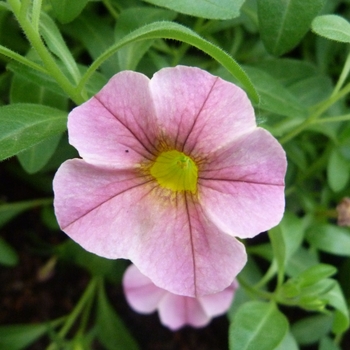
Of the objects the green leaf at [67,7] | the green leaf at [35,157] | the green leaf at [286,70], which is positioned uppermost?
the green leaf at [67,7]

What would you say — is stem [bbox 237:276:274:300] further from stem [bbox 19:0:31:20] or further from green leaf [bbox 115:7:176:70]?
stem [bbox 19:0:31:20]

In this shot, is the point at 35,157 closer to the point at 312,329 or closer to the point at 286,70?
the point at 286,70

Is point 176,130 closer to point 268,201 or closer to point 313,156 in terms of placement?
point 268,201

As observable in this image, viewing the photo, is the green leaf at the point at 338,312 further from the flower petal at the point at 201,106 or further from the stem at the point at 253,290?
the flower petal at the point at 201,106

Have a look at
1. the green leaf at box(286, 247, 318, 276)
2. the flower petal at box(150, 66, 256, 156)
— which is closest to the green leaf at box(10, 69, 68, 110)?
the flower petal at box(150, 66, 256, 156)

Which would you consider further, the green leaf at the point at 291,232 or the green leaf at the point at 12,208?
the green leaf at the point at 12,208

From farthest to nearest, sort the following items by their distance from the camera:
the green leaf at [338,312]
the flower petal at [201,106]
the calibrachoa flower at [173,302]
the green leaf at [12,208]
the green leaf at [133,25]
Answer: the green leaf at [12,208] → the calibrachoa flower at [173,302] → the green leaf at [338,312] → the green leaf at [133,25] → the flower petal at [201,106]

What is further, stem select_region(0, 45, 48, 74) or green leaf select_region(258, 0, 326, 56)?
green leaf select_region(258, 0, 326, 56)

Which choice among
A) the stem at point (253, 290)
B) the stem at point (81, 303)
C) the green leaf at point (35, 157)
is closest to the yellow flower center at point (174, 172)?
the green leaf at point (35, 157)
